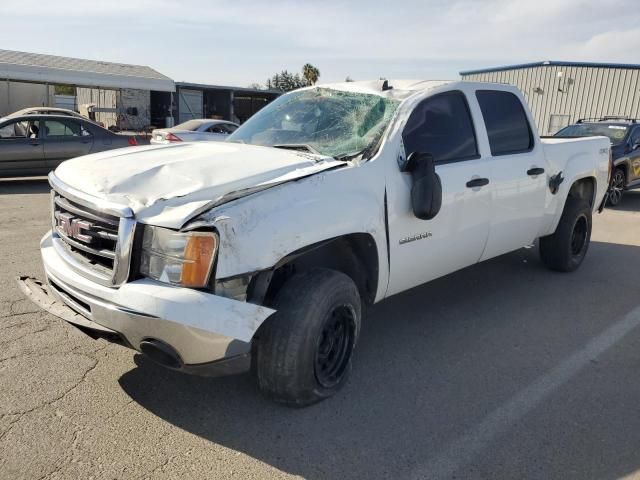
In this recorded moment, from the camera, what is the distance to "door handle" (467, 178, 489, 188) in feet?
13.5

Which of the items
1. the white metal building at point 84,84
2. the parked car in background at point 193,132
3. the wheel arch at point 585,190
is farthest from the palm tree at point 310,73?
the wheel arch at point 585,190

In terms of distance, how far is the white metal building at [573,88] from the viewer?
950 inches

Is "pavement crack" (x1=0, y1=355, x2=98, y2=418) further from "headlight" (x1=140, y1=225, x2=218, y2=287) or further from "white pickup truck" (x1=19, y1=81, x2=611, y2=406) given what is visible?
"headlight" (x1=140, y1=225, x2=218, y2=287)

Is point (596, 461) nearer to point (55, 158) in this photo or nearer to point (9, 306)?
point (9, 306)

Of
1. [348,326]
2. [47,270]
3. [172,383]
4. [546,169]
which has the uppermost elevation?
[546,169]

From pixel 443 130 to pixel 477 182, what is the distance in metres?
0.47

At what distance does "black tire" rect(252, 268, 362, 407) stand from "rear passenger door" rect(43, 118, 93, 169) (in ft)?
32.9

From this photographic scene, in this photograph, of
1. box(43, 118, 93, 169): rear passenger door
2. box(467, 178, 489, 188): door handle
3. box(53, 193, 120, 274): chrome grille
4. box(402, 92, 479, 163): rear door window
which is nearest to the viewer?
box(53, 193, 120, 274): chrome grille

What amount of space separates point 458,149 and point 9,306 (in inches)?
148

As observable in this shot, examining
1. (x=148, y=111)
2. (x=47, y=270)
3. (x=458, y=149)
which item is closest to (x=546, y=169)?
(x=458, y=149)

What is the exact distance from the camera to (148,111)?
3341cm

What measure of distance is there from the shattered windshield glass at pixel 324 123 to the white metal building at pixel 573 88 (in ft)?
67.4

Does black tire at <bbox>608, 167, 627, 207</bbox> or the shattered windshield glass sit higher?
the shattered windshield glass

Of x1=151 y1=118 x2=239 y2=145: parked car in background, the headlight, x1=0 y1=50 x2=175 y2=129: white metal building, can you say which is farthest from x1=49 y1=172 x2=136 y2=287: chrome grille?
x1=0 y1=50 x2=175 y2=129: white metal building
